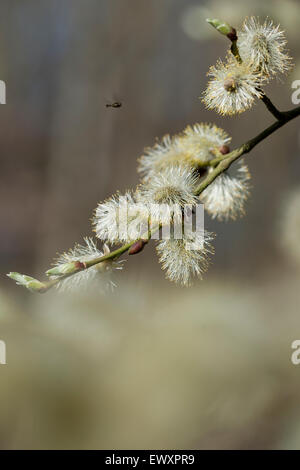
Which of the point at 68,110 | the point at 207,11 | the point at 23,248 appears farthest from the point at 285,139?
the point at 23,248

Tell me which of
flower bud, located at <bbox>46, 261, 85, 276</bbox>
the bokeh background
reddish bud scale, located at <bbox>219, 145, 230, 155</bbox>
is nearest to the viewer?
flower bud, located at <bbox>46, 261, 85, 276</bbox>

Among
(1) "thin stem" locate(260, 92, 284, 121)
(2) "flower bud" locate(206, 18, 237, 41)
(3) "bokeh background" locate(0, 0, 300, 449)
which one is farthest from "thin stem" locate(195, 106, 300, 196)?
(3) "bokeh background" locate(0, 0, 300, 449)

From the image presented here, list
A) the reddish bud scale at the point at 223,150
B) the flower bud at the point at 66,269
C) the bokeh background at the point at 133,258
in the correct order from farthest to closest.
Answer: the bokeh background at the point at 133,258 → the reddish bud scale at the point at 223,150 → the flower bud at the point at 66,269

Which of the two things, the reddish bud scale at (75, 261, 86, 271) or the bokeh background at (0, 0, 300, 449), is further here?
Result: the bokeh background at (0, 0, 300, 449)

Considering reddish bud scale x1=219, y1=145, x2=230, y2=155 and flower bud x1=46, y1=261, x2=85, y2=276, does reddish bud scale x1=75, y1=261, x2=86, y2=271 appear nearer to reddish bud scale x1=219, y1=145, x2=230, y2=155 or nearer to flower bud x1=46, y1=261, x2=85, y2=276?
flower bud x1=46, y1=261, x2=85, y2=276

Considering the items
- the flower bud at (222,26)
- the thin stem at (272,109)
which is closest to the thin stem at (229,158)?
the thin stem at (272,109)

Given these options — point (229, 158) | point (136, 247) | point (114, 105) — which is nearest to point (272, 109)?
point (229, 158)

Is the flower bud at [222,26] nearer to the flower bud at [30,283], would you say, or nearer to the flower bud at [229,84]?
the flower bud at [229,84]

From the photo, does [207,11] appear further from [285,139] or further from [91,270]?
[91,270]
